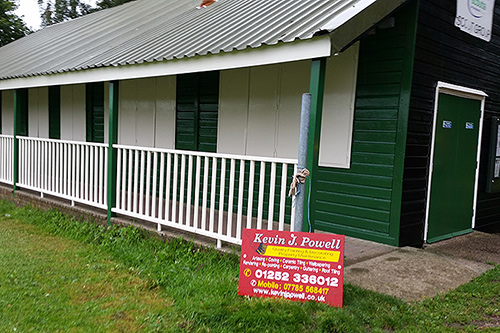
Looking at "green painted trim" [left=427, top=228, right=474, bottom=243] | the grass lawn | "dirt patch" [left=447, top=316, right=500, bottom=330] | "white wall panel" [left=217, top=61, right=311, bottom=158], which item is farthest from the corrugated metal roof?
"green painted trim" [left=427, top=228, right=474, bottom=243]

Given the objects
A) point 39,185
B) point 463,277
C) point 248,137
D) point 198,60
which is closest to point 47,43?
point 39,185

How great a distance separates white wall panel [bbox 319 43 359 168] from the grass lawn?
2.31 m

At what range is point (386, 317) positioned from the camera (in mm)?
3643

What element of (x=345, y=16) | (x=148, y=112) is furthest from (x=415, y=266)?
(x=148, y=112)

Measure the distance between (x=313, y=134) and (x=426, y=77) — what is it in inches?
103

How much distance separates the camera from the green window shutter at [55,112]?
11.3 m

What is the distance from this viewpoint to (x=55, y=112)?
11359mm

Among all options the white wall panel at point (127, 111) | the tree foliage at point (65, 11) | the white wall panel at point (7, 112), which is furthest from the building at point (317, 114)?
the tree foliage at point (65, 11)

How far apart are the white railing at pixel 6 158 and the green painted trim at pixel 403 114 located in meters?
7.22

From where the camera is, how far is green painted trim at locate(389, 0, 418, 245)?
5539mm

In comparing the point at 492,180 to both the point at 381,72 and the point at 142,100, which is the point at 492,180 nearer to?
the point at 381,72

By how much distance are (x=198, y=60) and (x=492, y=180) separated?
17.5 feet

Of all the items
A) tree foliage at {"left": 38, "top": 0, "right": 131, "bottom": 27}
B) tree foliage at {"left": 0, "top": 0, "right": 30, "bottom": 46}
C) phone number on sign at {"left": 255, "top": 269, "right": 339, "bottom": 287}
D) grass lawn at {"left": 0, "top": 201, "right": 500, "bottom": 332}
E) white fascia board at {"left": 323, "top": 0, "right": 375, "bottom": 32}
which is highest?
tree foliage at {"left": 38, "top": 0, "right": 131, "bottom": 27}

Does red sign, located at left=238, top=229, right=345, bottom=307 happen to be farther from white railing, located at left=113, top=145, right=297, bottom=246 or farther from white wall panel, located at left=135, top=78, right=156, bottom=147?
white wall panel, located at left=135, top=78, right=156, bottom=147
